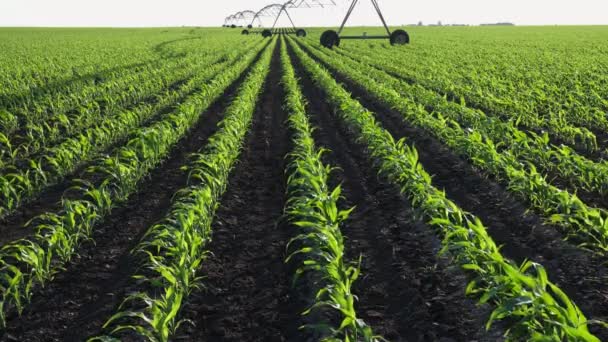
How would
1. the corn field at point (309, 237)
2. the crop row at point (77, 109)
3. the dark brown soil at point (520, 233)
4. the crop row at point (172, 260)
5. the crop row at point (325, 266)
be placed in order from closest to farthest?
the crop row at point (325, 266), the crop row at point (172, 260), the corn field at point (309, 237), the dark brown soil at point (520, 233), the crop row at point (77, 109)

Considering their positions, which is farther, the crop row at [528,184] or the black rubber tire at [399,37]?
the black rubber tire at [399,37]

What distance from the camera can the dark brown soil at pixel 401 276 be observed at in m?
3.60

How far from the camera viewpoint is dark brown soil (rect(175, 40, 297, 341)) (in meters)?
3.66

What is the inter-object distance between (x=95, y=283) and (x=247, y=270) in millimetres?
1315

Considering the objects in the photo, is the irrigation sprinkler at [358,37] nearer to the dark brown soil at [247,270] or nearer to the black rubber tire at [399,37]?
the black rubber tire at [399,37]

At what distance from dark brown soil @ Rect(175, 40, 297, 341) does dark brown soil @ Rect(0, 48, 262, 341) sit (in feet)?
2.26

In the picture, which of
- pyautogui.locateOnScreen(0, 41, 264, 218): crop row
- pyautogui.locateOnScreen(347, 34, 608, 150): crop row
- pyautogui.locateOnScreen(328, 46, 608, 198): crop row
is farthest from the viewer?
pyautogui.locateOnScreen(347, 34, 608, 150): crop row

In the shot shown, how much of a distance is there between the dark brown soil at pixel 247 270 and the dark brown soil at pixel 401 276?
683 mm

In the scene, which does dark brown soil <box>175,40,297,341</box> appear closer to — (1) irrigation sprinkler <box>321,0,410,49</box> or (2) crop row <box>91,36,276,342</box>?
(2) crop row <box>91,36,276,342</box>

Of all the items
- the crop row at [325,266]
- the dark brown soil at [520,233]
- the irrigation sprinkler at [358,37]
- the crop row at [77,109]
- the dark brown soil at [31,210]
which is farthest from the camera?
the irrigation sprinkler at [358,37]

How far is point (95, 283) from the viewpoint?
14.0ft

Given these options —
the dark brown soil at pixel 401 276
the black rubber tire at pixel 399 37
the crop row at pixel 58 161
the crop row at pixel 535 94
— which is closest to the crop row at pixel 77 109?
the crop row at pixel 58 161

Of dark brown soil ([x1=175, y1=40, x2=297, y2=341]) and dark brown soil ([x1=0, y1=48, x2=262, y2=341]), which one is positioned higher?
dark brown soil ([x1=175, y1=40, x2=297, y2=341])

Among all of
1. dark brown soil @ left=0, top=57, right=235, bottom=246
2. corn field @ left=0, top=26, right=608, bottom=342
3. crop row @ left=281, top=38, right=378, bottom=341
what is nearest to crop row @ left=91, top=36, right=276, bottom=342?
corn field @ left=0, top=26, right=608, bottom=342
